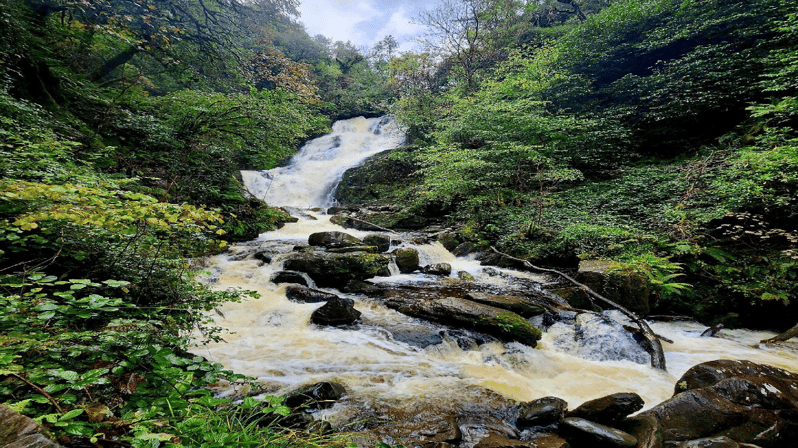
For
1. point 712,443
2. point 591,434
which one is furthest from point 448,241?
point 712,443

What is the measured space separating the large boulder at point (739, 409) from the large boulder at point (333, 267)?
18.7 feet

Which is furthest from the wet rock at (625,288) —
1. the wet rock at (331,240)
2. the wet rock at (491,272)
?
the wet rock at (331,240)

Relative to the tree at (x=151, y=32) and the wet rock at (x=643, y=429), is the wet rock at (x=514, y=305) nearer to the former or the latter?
the wet rock at (x=643, y=429)

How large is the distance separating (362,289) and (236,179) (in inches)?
276

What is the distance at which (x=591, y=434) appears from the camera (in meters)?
2.57

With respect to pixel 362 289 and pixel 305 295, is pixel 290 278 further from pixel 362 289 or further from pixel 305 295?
pixel 362 289

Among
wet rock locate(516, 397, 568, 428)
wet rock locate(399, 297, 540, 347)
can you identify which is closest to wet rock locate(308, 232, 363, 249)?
wet rock locate(399, 297, 540, 347)

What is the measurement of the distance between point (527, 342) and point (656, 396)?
1522 millimetres

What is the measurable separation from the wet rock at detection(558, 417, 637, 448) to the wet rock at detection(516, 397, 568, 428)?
16 cm

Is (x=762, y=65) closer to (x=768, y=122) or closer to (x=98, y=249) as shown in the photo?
(x=768, y=122)

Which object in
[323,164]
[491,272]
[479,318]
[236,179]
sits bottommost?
[479,318]

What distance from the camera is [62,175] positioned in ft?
9.78

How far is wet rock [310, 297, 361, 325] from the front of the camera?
5.27 m

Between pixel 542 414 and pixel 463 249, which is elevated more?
pixel 463 249
